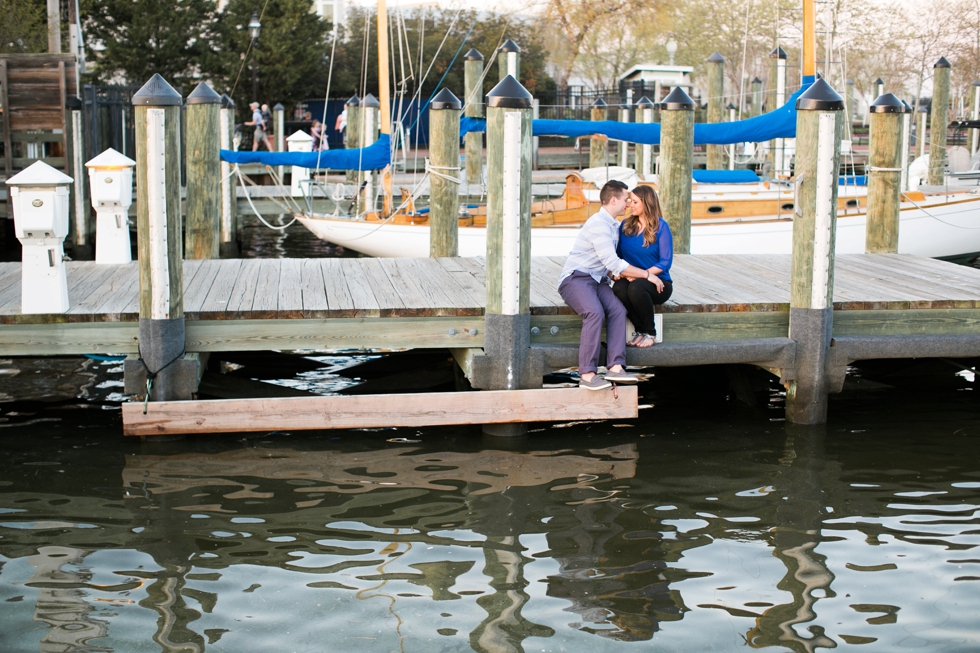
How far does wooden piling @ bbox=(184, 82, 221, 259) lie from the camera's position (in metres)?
9.92

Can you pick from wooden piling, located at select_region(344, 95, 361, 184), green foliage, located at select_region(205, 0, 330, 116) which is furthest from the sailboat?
green foliage, located at select_region(205, 0, 330, 116)

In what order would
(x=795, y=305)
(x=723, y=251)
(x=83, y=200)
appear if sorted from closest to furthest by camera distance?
1. (x=795, y=305)
2. (x=723, y=251)
3. (x=83, y=200)

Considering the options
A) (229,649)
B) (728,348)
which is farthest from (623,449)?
(229,649)

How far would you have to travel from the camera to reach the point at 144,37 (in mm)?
30656

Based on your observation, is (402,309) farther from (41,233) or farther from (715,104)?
(715,104)

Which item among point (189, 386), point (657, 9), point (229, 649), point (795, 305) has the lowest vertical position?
point (229, 649)

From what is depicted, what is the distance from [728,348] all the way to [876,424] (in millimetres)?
1548

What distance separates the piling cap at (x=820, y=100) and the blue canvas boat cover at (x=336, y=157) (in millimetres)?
7831

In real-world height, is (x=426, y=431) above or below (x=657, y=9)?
below

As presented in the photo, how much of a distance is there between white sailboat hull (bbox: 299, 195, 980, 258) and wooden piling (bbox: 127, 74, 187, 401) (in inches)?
290

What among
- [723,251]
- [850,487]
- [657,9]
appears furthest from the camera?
[657,9]

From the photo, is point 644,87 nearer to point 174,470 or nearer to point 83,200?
point 83,200

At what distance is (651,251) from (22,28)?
19.7 m

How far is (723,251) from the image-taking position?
15430mm
